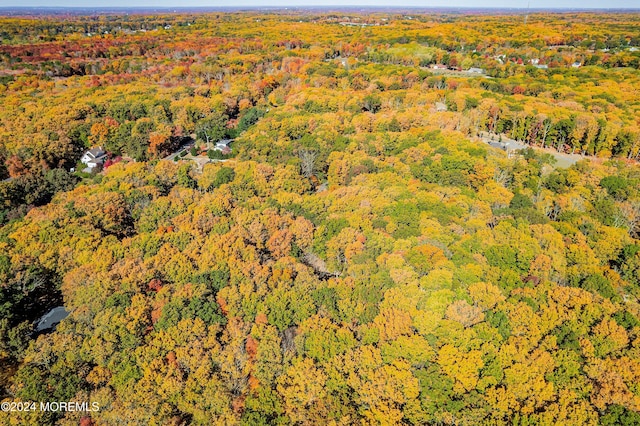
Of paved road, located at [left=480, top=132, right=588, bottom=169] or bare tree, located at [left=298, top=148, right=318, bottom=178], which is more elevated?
bare tree, located at [left=298, top=148, right=318, bottom=178]

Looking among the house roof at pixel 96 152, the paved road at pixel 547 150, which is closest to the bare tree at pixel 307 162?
the paved road at pixel 547 150

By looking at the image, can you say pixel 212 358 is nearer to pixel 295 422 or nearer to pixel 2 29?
pixel 295 422

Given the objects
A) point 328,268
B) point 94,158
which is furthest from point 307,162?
point 94,158

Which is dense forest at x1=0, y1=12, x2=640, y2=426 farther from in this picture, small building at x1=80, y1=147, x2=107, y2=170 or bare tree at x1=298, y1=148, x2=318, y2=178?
small building at x1=80, y1=147, x2=107, y2=170

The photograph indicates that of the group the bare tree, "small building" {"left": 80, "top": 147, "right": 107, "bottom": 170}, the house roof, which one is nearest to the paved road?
the bare tree

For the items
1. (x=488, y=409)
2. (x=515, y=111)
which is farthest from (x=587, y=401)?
(x=515, y=111)

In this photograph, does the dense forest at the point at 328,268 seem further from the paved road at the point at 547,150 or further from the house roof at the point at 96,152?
the house roof at the point at 96,152
